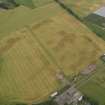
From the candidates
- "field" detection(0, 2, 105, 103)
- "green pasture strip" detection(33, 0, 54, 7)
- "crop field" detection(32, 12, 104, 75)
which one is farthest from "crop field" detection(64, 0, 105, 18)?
"green pasture strip" detection(33, 0, 54, 7)

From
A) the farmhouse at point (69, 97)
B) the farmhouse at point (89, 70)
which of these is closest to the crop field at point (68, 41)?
the farmhouse at point (89, 70)

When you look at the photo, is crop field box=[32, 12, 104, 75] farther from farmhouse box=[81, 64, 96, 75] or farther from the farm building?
the farm building

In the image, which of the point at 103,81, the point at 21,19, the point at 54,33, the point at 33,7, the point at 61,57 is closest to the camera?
the point at 103,81

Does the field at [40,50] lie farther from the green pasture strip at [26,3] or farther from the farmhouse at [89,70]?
the green pasture strip at [26,3]

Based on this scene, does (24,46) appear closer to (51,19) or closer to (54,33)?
(54,33)

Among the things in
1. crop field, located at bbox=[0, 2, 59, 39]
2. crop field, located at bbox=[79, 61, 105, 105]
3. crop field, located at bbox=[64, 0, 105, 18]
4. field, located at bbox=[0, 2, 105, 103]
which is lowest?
crop field, located at bbox=[79, 61, 105, 105]

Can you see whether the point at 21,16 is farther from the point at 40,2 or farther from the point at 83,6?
the point at 83,6

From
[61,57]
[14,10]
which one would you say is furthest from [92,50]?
[14,10]
